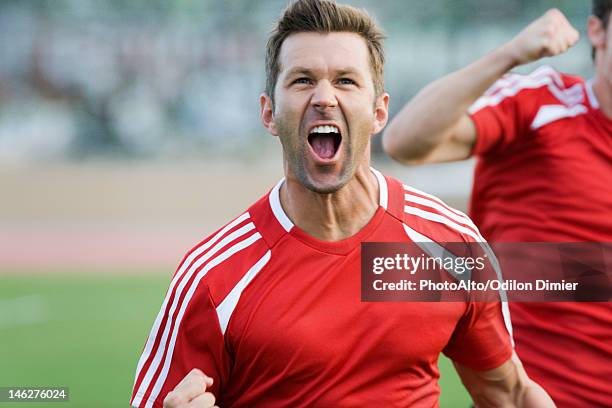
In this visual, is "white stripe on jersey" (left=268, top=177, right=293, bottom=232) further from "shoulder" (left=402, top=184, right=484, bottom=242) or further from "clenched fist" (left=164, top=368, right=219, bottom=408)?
"clenched fist" (left=164, top=368, right=219, bottom=408)

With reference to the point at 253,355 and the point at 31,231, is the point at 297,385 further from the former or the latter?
the point at 31,231

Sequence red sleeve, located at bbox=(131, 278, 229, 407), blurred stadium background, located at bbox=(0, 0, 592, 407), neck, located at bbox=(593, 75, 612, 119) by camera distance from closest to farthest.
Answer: red sleeve, located at bbox=(131, 278, 229, 407) < neck, located at bbox=(593, 75, 612, 119) < blurred stadium background, located at bbox=(0, 0, 592, 407)

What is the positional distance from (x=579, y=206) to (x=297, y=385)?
1260mm

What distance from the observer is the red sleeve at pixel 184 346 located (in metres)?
2.77

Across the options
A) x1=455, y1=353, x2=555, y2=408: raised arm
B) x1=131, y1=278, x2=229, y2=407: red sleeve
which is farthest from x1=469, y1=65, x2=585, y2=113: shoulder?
x1=131, y1=278, x2=229, y2=407: red sleeve

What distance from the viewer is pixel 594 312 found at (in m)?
3.31

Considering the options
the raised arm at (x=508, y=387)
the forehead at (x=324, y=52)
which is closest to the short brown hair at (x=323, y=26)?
the forehead at (x=324, y=52)

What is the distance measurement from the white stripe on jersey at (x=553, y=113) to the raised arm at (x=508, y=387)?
0.87m

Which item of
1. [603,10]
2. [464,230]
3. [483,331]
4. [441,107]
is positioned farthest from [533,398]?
[603,10]

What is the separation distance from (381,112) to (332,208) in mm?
422

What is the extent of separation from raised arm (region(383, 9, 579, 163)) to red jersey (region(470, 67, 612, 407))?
4.5 inches

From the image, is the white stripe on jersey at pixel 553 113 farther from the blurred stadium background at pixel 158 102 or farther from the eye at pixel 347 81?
the blurred stadium background at pixel 158 102

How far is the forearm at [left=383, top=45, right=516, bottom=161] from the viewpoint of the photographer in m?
3.13

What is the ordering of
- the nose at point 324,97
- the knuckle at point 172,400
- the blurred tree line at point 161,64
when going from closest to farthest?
1. the knuckle at point 172,400
2. the nose at point 324,97
3. the blurred tree line at point 161,64
